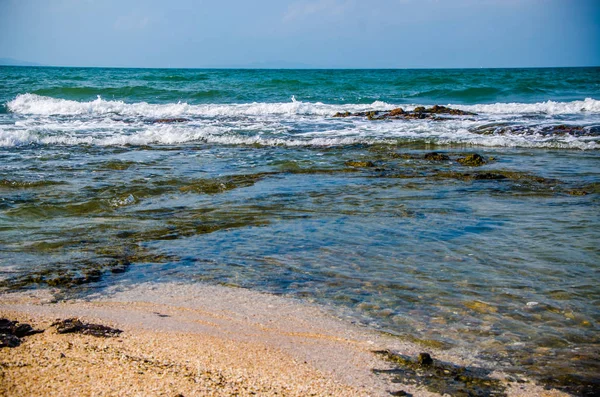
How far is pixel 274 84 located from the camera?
3941 centimetres

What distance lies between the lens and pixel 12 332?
11.3 feet

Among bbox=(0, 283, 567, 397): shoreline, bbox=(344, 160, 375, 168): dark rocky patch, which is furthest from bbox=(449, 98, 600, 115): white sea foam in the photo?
bbox=(0, 283, 567, 397): shoreline

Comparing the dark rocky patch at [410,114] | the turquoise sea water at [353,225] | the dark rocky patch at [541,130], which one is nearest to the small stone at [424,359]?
the turquoise sea water at [353,225]

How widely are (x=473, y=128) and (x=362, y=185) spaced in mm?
9731

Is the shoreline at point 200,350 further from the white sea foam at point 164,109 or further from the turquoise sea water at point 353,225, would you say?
the white sea foam at point 164,109

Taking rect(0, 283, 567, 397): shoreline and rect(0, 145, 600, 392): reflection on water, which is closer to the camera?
rect(0, 283, 567, 397): shoreline

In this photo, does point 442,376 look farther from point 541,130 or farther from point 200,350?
point 541,130

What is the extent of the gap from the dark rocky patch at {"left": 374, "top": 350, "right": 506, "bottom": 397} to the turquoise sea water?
0.85 feet

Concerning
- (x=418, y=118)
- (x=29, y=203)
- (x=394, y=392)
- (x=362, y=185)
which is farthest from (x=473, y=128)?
(x=394, y=392)

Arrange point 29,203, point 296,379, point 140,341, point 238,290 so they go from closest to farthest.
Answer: point 296,379 < point 140,341 < point 238,290 < point 29,203

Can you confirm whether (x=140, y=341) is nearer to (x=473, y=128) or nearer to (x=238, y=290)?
(x=238, y=290)

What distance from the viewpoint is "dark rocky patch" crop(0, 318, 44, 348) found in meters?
3.29

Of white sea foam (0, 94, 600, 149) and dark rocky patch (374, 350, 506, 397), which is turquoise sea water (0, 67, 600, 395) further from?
dark rocky patch (374, 350, 506, 397)

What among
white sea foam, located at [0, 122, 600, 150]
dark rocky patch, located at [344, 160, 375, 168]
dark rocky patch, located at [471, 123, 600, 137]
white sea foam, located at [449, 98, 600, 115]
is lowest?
dark rocky patch, located at [344, 160, 375, 168]
